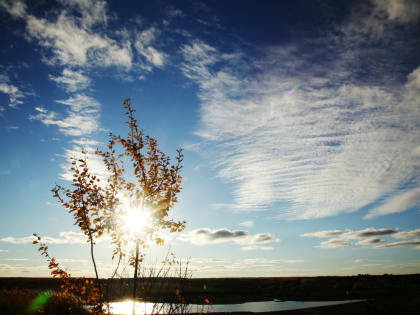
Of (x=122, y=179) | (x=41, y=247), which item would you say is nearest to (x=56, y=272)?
(x=41, y=247)

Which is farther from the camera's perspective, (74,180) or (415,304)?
(415,304)

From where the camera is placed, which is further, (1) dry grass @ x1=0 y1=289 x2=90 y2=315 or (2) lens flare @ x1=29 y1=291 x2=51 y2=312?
(2) lens flare @ x1=29 y1=291 x2=51 y2=312

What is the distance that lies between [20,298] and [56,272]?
725 cm

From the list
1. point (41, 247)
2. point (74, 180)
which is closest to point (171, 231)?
point (74, 180)

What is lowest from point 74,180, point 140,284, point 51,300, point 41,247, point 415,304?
point 415,304

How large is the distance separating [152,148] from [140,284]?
4209 mm

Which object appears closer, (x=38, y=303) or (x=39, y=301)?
(x=38, y=303)

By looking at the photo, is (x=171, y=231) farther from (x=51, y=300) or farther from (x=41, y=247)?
(x=51, y=300)

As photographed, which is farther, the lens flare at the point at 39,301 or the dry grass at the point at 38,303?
the lens flare at the point at 39,301

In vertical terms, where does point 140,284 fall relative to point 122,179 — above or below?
below

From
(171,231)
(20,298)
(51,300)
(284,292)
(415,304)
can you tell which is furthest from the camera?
(284,292)

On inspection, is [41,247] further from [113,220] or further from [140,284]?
[140,284]

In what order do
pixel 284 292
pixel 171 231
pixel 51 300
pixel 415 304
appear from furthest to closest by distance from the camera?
pixel 284 292 → pixel 415 304 → pixel 51 300 → pixel 171 231

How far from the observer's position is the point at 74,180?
7539mm
